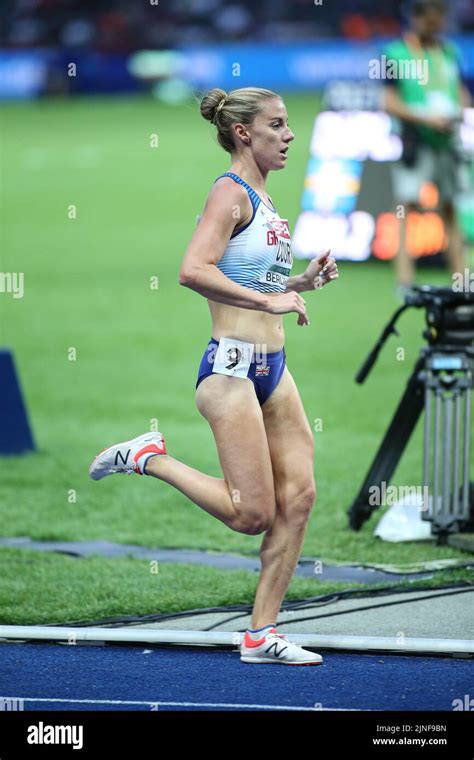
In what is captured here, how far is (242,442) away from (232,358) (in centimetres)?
34

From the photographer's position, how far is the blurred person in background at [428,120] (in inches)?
538

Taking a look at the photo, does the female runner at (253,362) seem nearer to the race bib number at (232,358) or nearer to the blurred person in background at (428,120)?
the race bib number at (232,358)

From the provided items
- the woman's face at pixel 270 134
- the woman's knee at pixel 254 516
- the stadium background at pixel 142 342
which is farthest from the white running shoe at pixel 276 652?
the woman's face at pixel 270 134

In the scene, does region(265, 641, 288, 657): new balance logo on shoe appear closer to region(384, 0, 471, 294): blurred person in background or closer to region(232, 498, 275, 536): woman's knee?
region(232, 498, 275, 536): woman's knee

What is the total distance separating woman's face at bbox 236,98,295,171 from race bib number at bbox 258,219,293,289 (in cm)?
25

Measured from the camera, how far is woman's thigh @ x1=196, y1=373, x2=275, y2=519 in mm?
5516

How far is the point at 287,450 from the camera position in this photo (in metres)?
5.70

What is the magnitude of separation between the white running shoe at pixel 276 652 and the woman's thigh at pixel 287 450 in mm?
541

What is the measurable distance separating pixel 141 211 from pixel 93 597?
52.7ft

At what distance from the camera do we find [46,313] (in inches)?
595

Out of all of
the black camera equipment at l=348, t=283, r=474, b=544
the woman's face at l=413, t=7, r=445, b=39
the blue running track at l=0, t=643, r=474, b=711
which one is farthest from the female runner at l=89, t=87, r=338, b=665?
the woman's face at l=413, t=7, r=445, b=39

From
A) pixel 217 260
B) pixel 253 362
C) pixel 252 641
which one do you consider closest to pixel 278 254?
pixel 217 260

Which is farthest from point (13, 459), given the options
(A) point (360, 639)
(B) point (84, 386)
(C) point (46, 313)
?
(C) point (46, 313)

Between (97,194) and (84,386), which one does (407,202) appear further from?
(97,194)
